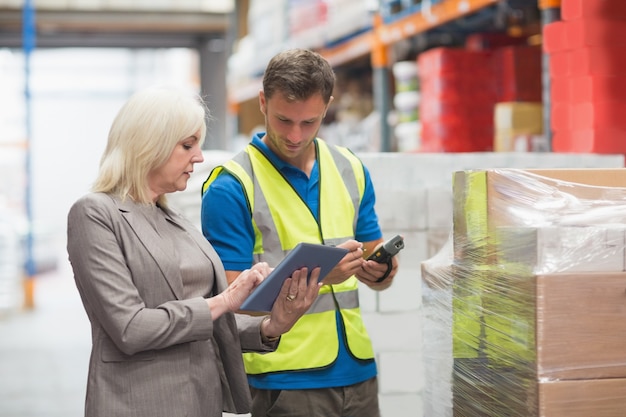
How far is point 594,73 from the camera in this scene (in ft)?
13.8

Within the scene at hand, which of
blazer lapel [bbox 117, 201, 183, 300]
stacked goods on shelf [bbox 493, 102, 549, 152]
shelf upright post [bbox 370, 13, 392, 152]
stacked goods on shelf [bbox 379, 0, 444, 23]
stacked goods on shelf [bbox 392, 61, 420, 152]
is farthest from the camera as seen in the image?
shelf upright post [bbox 370, 13, 392, 152]

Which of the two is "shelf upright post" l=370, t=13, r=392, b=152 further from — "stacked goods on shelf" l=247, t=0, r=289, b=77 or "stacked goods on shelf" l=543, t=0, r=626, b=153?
"stacked goods on shelf" l=543, t=0, r=626, b=153

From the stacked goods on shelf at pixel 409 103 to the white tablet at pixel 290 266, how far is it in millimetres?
4328

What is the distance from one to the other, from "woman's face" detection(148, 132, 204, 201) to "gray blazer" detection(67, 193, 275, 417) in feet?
0.30

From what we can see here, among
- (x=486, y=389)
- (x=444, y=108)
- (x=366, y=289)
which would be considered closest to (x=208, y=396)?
(x=486, y=389)

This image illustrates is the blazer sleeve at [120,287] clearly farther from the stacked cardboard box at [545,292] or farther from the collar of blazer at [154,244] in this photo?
the stacked cardboard box at [545,292]

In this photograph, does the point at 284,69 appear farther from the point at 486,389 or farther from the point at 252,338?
the point at 486,389

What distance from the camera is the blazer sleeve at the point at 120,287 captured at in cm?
199

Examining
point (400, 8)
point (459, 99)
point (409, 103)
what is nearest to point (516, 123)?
point (459, 99)

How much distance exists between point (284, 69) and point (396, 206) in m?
1.41

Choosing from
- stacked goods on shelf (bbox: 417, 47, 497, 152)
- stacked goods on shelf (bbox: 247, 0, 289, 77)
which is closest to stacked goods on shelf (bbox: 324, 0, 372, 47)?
stacked goods on shelf (bbox: 417, 47, 497, 152)

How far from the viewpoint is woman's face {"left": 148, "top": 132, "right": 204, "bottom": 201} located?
7.07ft

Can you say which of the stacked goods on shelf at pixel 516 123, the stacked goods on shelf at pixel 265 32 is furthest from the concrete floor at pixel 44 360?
the stacked goods on shelf at pixel 265 32

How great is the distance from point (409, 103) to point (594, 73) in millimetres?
2301
